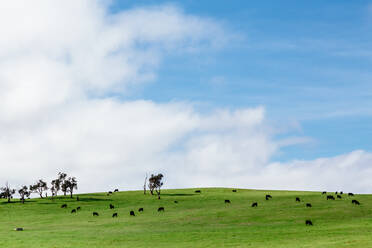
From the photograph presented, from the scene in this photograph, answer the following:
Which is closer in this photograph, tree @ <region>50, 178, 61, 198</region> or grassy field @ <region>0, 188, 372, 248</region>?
grassy field @ <region>0, 188, 372, 248</region>

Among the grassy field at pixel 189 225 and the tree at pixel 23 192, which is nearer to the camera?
the grassy field at pixel 189 225

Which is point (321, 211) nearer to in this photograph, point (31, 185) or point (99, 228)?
point (99, 228)

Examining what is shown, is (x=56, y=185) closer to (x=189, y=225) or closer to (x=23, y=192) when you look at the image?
(x=23, y=192)

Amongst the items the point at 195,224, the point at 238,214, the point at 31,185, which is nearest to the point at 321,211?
the point at 238,214

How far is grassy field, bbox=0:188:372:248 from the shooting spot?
39438 millimetres

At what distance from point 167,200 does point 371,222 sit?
4547 cm

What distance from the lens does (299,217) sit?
188 feet

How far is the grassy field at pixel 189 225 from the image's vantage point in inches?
1553

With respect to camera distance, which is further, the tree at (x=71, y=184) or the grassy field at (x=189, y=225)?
the tree at (x=71, y=184)

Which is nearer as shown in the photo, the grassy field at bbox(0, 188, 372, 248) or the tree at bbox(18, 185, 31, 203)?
the grassy field at bbox(0, 188, 372, 248)

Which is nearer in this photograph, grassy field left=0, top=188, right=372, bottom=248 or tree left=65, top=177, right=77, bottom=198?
grassy field left=0, top=188, right=372, bottom=248

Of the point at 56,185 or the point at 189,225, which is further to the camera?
the point at 56,185

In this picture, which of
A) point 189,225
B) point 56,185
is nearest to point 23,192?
point 56,185

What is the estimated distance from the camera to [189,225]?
177 ft
